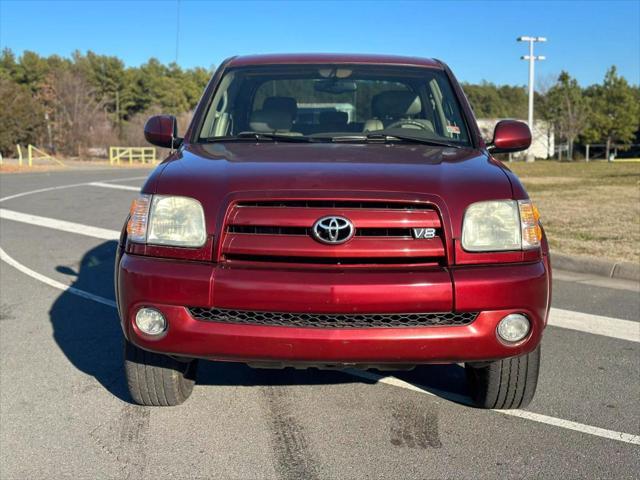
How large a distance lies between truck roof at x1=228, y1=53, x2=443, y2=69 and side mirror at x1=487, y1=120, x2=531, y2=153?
760mm

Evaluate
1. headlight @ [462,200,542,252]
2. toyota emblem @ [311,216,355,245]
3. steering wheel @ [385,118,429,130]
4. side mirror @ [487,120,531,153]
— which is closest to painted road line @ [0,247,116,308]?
steering wheel @ [385,118,429,130]

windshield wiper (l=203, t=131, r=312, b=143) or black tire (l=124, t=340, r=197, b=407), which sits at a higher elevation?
windshield wiper (l=203, t=131, r=312, b=143)

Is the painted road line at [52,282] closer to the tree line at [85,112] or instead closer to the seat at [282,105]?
the seat at [282,105]

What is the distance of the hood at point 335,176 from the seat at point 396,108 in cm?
87

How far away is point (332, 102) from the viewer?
437 centimetres

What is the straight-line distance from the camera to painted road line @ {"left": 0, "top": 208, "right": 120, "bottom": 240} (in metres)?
9.24

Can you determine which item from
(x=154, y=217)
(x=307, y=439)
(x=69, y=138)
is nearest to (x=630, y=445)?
(x=307, y=439)

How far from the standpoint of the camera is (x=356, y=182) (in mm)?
2873

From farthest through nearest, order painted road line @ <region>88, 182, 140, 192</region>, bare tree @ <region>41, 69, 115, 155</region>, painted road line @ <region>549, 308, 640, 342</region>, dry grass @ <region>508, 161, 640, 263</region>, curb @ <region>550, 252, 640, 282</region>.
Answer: bare tree @ <region>41, 69, 115, 155</region>
painted road line @ <region>88, 182, 140, 192</region>
dry grass @ <region>508, 161, 640, 263</region>
curb @ <region>550, 252, 640, 282</region>
painted road line @ <region>549, 308, 640, 342</region>

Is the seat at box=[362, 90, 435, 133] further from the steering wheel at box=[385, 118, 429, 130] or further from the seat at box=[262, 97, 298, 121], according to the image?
the seat at box=[262, 97, 298, 121]

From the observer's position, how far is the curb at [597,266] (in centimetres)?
689

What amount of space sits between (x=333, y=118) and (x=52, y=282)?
12.2ft

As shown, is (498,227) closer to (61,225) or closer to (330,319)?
(330,319)

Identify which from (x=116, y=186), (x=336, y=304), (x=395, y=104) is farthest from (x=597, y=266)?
(x=116, y=186)
